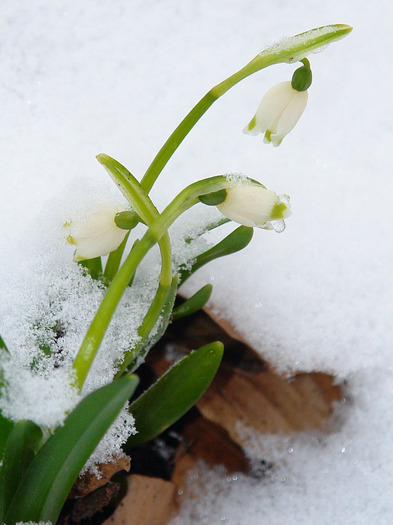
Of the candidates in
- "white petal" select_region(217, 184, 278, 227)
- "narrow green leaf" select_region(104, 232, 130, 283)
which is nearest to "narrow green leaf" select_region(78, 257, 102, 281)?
"narrow green leaf" select_region(104, 232, 130, 283)

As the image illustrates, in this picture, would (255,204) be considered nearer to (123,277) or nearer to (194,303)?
(123,277)

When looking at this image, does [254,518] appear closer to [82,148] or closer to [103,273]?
[103,273]

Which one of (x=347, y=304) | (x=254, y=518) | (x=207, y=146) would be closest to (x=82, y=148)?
(x=207, y=146)

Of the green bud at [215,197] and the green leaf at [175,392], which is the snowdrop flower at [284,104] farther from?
the green leaf at [175,392]

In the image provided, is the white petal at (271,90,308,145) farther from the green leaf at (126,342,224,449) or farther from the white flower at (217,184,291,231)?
the green leaf at (126,342,224,449)

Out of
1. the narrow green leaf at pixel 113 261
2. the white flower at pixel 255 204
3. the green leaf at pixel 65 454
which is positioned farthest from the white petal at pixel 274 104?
the green leaf at pixel 65 454

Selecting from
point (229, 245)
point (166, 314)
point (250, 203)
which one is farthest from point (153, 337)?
point (250, 203)

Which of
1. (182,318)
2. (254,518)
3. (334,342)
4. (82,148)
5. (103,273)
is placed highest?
(82,148)
